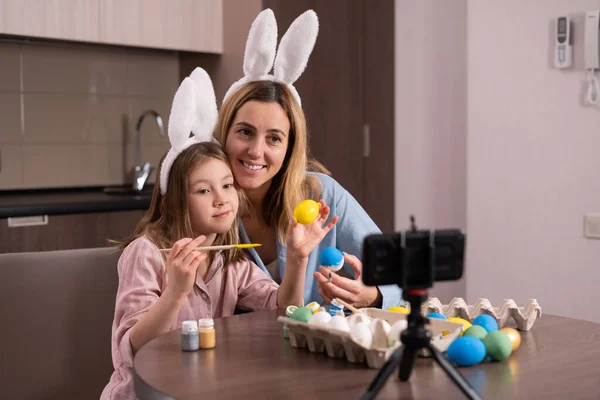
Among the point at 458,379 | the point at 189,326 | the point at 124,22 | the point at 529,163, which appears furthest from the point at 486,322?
the point at 124,22

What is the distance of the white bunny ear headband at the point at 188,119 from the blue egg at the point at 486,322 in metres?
0.84

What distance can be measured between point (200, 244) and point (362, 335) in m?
0.60

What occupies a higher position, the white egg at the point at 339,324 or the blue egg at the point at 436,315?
the white egg at the point at 339,324

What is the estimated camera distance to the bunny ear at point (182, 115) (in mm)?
1951

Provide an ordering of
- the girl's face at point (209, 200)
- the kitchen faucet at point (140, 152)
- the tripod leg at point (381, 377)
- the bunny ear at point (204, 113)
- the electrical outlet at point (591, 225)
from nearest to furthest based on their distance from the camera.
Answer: the tripod leg at point (381, 377) → the girl's face at point (209, 200) → the bunny ear at point (204, 113) → the electrical outlet at point (591, 225) → the kitchen faucet at point (140, 152)

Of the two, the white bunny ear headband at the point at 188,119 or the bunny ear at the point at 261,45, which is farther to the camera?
the bunny ear at the point at 261,45

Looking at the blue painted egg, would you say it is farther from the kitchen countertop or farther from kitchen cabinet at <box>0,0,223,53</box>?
kitchen cabinet at <box>0,0,223,53</box>

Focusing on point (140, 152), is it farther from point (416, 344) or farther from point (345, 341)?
point (416, 344)

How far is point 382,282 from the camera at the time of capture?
1080mm

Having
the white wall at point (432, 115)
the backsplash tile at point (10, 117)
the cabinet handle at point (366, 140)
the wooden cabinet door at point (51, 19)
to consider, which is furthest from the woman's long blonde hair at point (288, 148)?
the white wall at point (432, 115)

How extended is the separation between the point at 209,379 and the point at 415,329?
1.10ft

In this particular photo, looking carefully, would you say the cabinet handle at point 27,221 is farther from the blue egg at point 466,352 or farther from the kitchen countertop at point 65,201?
the blue egg at point 466,352

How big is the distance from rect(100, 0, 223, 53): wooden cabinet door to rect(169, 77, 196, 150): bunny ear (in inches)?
65.3

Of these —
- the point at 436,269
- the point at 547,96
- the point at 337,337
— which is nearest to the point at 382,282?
the point at 436,269
